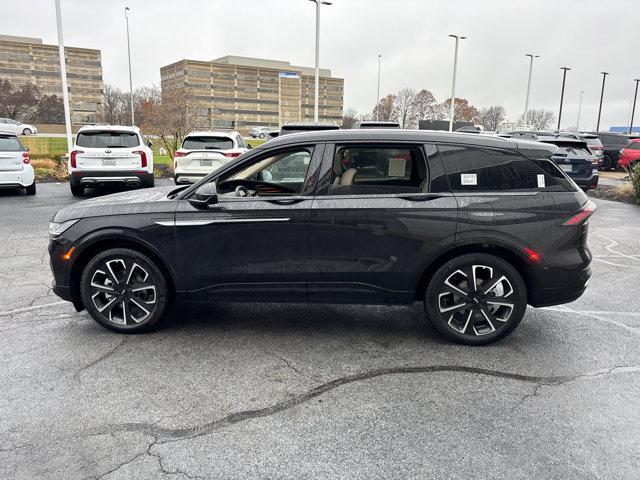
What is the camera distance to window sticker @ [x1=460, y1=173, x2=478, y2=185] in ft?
13.6

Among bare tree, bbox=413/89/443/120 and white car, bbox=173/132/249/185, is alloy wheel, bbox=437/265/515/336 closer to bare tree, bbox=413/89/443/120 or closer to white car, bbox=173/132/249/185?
white car, bbox=173/132/249/185

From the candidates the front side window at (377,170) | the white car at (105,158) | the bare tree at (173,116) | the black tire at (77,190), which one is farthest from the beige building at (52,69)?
the front side window at (377,170)

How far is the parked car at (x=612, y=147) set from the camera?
2584 centimetres

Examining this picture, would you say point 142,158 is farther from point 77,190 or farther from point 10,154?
point 10,154

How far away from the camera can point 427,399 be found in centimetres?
338

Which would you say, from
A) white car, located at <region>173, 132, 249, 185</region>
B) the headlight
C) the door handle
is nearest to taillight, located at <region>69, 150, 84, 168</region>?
white car, located at <region>173, 132, 249, 185</region>

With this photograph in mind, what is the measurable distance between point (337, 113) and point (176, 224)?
141 meters

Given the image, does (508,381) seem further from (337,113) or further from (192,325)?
(337,113)

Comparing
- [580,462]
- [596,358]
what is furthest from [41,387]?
[596,358]

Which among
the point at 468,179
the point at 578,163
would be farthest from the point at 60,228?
the point at 578,163

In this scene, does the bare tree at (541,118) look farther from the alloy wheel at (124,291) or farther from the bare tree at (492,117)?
the alloy wheel at (124,291)

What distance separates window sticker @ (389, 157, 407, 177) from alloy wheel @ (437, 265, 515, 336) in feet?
3.15

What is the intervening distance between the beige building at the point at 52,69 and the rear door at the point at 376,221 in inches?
4440

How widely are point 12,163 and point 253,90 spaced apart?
4893 inches
